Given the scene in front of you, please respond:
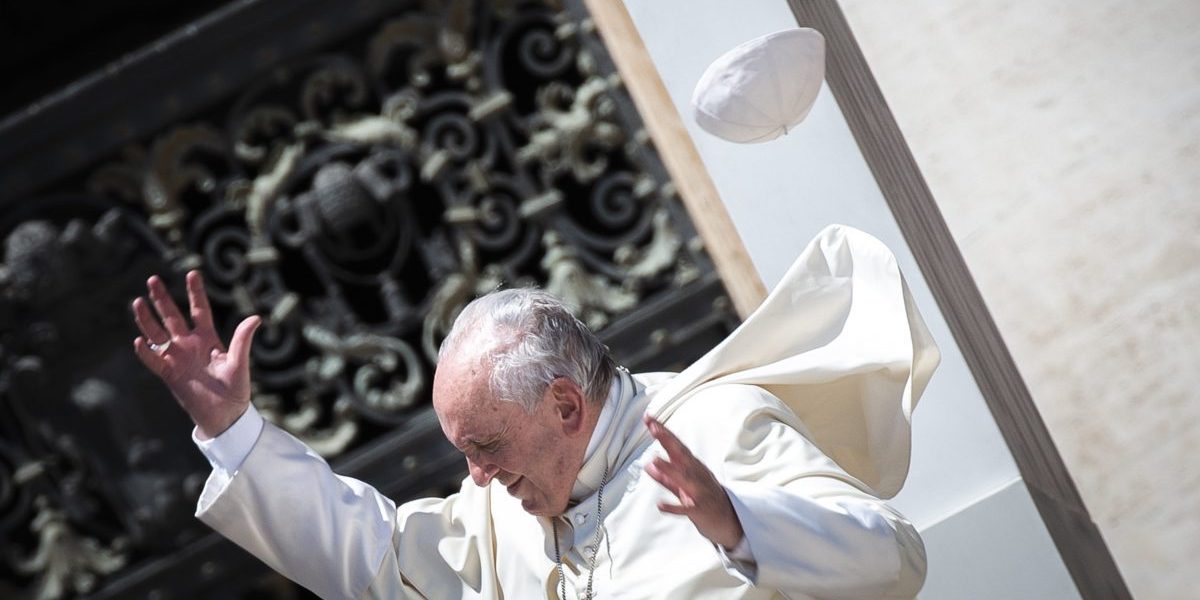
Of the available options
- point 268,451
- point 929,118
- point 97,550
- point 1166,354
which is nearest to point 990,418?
point 1166,354

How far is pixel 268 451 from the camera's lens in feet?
8.70

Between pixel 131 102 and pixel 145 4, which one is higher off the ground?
pixel 145 4

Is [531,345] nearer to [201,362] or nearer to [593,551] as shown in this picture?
[593,551]

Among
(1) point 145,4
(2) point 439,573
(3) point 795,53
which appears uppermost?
(1) point 145,4

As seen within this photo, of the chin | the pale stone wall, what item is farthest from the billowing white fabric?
the chin

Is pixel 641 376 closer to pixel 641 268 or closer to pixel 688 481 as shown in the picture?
pixel 688 481

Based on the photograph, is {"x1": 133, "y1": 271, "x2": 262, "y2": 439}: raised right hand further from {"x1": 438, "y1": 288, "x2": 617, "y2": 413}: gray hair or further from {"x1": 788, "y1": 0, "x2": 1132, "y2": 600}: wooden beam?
{"x1": 788, "y1": 0, "x2": 1132, "y2": 600}: wooden beam

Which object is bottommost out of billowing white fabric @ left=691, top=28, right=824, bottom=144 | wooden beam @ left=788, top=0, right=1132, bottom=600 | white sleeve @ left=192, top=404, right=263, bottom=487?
wooden beam @ left=788, top=0, right=1132, bottom=600

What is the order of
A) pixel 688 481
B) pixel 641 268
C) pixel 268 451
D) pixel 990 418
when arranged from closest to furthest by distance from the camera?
pixel 688 481 → pixel 268 451 → pixel 990 418 → pixel 641 268

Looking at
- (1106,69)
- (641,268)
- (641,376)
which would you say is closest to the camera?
(641,376)

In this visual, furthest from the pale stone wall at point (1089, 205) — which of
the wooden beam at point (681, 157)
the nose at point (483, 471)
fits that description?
the nose at point (483, 471)

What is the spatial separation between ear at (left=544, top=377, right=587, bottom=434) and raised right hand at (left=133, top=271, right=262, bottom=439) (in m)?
0.50

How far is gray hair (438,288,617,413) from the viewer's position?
7.94 feet

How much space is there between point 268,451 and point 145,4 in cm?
231
